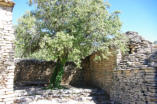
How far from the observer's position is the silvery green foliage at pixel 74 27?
25.4 feet

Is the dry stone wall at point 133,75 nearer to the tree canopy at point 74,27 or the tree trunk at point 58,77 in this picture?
the tree canopy at point 74,27

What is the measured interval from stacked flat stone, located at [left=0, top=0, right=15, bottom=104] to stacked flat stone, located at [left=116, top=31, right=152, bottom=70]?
515 centimetres

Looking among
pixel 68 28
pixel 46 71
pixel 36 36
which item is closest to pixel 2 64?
pixel 36 36

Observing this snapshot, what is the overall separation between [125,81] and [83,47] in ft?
9.78

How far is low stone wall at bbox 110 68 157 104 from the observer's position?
18.4ft

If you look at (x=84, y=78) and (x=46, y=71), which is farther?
(x=84, y=78)

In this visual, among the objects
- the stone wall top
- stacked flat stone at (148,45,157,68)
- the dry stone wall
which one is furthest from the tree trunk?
stacked flat stone at (148,45,157,68)

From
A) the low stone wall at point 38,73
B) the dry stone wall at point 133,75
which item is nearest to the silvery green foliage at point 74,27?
the dry stone wall at point 133,75

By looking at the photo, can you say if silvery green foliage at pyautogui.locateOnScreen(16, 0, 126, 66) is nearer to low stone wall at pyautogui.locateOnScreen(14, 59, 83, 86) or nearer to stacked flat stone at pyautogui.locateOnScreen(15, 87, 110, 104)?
stacked flat stone at pyautogui.locateOnScreen(15, 87, 110, 104)

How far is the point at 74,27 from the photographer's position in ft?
26.0

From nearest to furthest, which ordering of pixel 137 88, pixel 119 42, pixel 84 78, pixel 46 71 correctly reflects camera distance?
pixel 137 88, pixel 119 42, pixel 46 71, pixel 84 78

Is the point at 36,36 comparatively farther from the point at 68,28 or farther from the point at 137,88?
the point at 137,88

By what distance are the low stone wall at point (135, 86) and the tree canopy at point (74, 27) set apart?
165 cm

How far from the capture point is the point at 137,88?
20.5 ft
